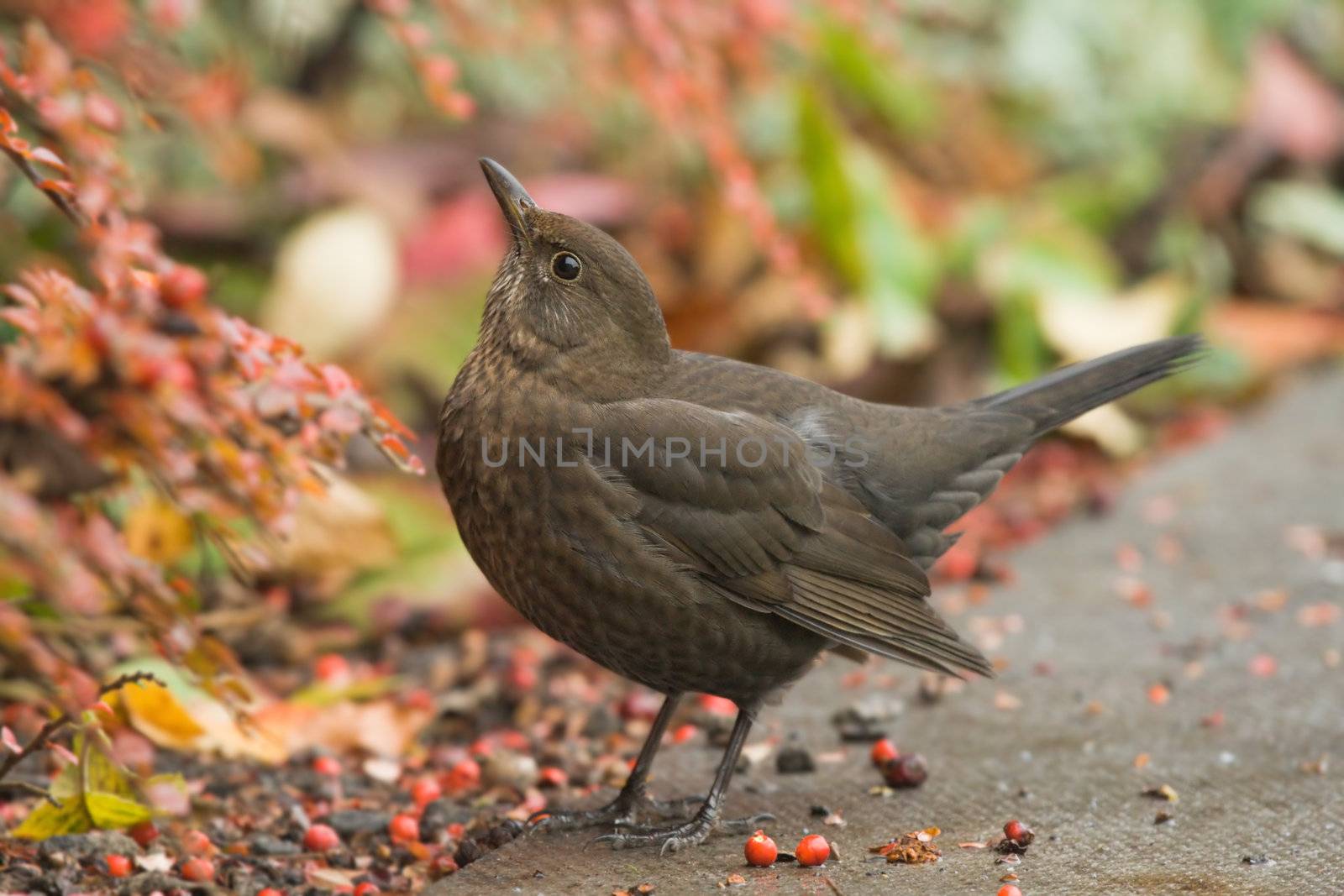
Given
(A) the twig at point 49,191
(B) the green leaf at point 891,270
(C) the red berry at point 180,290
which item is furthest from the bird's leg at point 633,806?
(B) the green leaf at point 891,270

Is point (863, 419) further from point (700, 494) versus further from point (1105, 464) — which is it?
point (1105, 464)

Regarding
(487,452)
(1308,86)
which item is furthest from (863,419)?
(1308,86)

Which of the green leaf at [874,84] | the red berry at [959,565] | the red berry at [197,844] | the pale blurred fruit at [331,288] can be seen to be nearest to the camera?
the red berry at [197,844]

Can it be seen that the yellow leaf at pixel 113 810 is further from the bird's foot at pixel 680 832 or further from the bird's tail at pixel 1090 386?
the bird's tail at pixel 1090 386

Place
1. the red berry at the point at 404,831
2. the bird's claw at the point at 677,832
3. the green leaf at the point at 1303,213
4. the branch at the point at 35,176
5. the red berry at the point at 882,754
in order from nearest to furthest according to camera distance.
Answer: the branch at the point at 35,176 → the bird's claw at the point at 677,832 → the red berry at the point at 404,831 → the red berry at the point at 882,754 → the green leaf at the point at 1303,213

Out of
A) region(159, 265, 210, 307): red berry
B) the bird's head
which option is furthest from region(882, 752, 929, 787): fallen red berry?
region(159, 265, 210, 307): red berry

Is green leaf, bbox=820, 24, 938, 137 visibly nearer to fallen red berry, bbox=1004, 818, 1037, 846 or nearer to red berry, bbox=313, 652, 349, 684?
red berry, bbox=313, 652, 349, 684

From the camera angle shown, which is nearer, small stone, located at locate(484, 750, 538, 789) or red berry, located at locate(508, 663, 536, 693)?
small stone, located at locate(484, 750, 538, 789)
